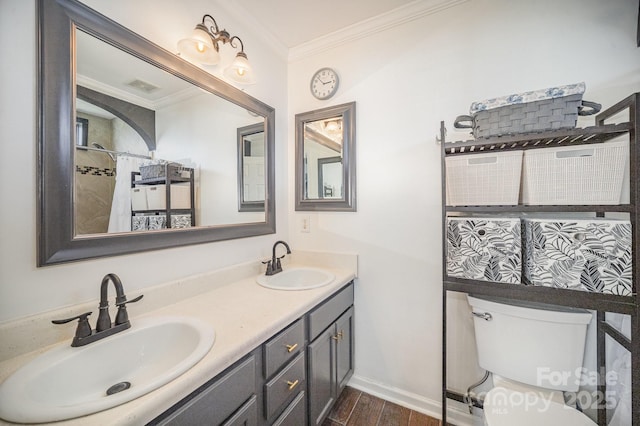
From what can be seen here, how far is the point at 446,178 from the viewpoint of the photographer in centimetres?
124

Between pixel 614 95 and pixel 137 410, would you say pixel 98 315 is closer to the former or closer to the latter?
pixel 137 410

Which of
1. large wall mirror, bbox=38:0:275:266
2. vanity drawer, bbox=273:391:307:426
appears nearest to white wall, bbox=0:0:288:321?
large wall mirror, bbox=38:0:275:266

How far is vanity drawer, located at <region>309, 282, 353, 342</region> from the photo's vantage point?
120 centimetres

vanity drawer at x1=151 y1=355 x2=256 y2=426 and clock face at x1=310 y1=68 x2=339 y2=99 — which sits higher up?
clock face at x1=310 y1=68 x2=339 y2=99

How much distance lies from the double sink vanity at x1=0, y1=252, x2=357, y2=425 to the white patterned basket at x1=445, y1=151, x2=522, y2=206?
0.85 meters

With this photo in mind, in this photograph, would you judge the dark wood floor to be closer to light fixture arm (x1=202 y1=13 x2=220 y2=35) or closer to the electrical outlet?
the electrical outlet

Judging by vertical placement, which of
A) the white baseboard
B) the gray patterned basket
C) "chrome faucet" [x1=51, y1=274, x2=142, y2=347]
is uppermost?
the gray patterned basket

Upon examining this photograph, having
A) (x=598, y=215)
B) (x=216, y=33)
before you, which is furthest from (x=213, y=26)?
(x=598, y=215)

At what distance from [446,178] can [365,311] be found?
40.6 inches

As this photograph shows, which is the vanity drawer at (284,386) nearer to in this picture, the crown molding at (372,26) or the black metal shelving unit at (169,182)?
the black metal shelving unit at (169,182)

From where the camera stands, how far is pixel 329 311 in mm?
1354

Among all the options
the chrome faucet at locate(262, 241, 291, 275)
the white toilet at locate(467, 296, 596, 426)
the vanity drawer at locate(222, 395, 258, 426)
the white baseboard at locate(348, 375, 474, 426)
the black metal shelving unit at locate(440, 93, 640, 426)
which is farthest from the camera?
the chrome faucet at locate(262, 241, 291, 275)

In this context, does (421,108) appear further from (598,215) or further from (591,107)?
(598,215)

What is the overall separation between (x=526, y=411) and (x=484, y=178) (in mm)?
1007
